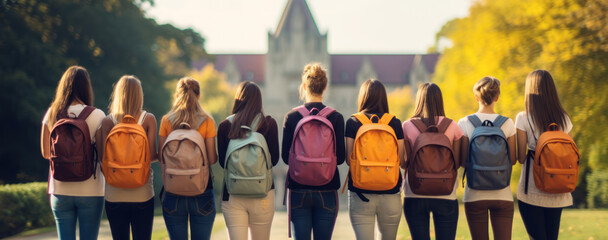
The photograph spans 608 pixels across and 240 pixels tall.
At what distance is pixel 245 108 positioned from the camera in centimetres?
487

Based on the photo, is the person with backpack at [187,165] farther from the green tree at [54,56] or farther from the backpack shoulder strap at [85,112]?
the green tree at [54,56]

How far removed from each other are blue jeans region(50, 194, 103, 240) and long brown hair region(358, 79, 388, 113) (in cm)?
227

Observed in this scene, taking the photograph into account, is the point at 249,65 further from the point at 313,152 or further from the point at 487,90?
the point at 313,152

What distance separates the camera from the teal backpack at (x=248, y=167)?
467 cm

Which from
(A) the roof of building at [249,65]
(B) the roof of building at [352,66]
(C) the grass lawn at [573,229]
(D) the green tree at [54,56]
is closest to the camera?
(C) the grass lawn at [573,229]

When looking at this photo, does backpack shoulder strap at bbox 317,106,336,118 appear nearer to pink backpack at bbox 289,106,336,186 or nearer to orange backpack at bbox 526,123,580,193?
pink backpack at bbox 289,106,336,186

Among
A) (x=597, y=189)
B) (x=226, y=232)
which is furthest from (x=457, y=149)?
(x=597, y=189)

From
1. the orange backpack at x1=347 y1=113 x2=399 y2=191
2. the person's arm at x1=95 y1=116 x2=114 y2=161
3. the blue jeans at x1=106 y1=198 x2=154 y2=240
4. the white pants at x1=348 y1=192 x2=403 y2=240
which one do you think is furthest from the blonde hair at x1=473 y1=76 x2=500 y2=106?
Answer: the person's arm at x1=95 y1=116 x2=114 y2=161

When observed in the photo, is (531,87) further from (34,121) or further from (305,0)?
(305,0)

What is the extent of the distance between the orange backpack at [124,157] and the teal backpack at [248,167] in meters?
0.69

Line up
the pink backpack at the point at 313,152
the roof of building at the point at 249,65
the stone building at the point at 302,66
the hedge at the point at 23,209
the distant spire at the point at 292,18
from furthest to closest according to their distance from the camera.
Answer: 1. the roof of building at the point at 249,65
2. the stone building at the point at 302,66
3. the distant spire at the point at 292,18
4. the hedge at the point at 23,209
5. the pink backpack at the point at 313,152

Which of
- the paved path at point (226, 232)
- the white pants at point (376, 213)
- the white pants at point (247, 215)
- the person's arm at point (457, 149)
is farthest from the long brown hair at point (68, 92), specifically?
the paved path at point (226, 232)

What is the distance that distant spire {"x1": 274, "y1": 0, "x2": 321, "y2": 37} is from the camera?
59062mm

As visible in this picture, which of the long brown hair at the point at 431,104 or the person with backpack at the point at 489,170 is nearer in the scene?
the person with backpack at the point at 489,170
